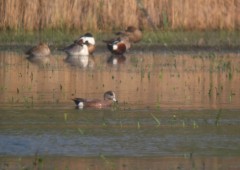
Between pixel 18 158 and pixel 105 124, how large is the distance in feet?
9.42

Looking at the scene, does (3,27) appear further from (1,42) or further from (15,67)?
(15,67)

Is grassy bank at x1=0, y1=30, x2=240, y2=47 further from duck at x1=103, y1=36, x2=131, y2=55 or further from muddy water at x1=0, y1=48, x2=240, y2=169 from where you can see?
muddy water at x1=0, y1=48, x2=240, y2=169

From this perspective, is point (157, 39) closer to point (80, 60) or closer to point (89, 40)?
point (89, 40)

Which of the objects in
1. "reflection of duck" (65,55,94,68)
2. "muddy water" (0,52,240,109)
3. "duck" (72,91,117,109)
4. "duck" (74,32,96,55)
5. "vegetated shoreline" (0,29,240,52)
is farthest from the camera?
"vegetated shoreline" (0,29,240,52)

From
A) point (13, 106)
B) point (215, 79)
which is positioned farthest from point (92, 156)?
point (215, 79)

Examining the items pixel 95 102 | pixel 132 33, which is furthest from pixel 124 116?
pixel 132 33

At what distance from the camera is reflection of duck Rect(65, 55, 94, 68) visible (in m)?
24.3

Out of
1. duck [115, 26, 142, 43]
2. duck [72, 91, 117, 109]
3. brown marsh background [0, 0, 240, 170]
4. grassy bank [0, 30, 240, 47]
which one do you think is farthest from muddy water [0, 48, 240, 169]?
grassy bank [0, 30, 240, 47]

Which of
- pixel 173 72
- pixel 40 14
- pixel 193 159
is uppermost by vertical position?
pixel 40 14

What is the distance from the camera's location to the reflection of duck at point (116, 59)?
981 inches

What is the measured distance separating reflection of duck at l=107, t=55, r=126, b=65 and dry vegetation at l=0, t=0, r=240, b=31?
7.35 feet

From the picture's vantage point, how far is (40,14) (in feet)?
94.6

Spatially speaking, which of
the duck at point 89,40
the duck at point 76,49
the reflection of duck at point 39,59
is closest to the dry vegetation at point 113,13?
the duck at point 89,40

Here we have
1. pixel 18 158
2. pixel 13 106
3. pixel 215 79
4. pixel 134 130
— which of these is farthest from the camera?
pixel 215 79
